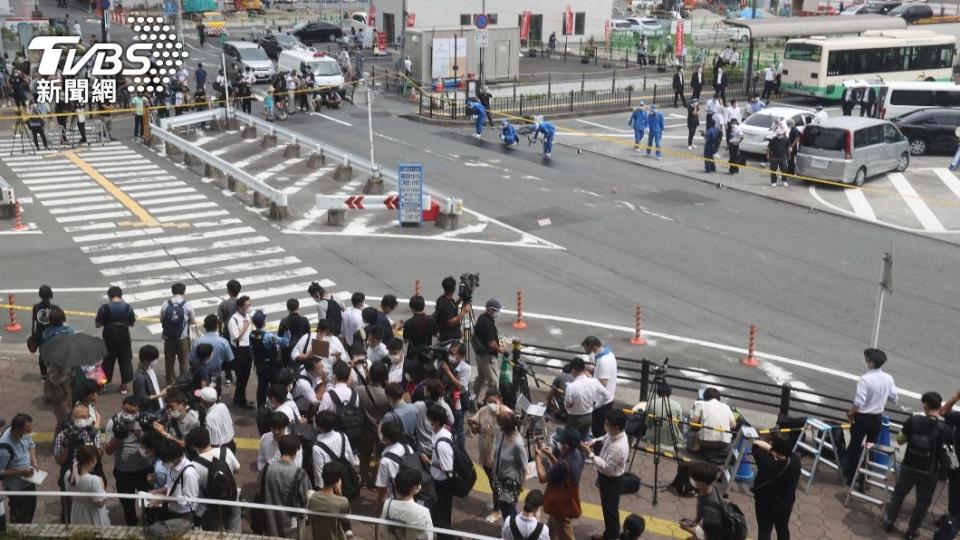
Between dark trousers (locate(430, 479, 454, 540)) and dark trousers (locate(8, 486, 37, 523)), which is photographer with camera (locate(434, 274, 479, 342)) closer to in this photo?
dark trousers (locate(430, 479, 454, 540))

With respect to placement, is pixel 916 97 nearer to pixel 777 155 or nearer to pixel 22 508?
pixel 777 155

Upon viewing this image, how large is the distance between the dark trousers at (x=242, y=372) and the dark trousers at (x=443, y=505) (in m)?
4.57

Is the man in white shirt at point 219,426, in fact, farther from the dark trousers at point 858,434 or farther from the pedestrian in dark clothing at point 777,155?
the pedestrian in dark clothing at point 777,155

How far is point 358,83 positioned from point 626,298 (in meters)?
28.2

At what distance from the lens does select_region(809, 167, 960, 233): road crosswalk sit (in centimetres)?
2512

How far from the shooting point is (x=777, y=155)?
28.4 metres

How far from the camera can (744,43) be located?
214ft

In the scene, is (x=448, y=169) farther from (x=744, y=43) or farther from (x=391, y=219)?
(x=744, y=43)

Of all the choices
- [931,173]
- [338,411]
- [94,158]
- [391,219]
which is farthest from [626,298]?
[94,158]

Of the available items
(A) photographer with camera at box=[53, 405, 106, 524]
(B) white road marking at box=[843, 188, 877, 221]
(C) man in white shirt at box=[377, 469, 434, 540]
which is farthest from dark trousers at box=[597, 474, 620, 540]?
(B) white road marking at box=[843, 188, 877, 221]

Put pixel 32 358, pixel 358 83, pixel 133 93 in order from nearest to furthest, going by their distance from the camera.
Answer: pixel 32 358, pixel 133 93, pixel 358 83

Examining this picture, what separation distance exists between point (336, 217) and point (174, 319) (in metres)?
11.0

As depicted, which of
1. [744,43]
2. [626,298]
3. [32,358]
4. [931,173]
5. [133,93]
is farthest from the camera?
[744,43]

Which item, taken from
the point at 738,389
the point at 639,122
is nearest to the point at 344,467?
the point at 738,389
